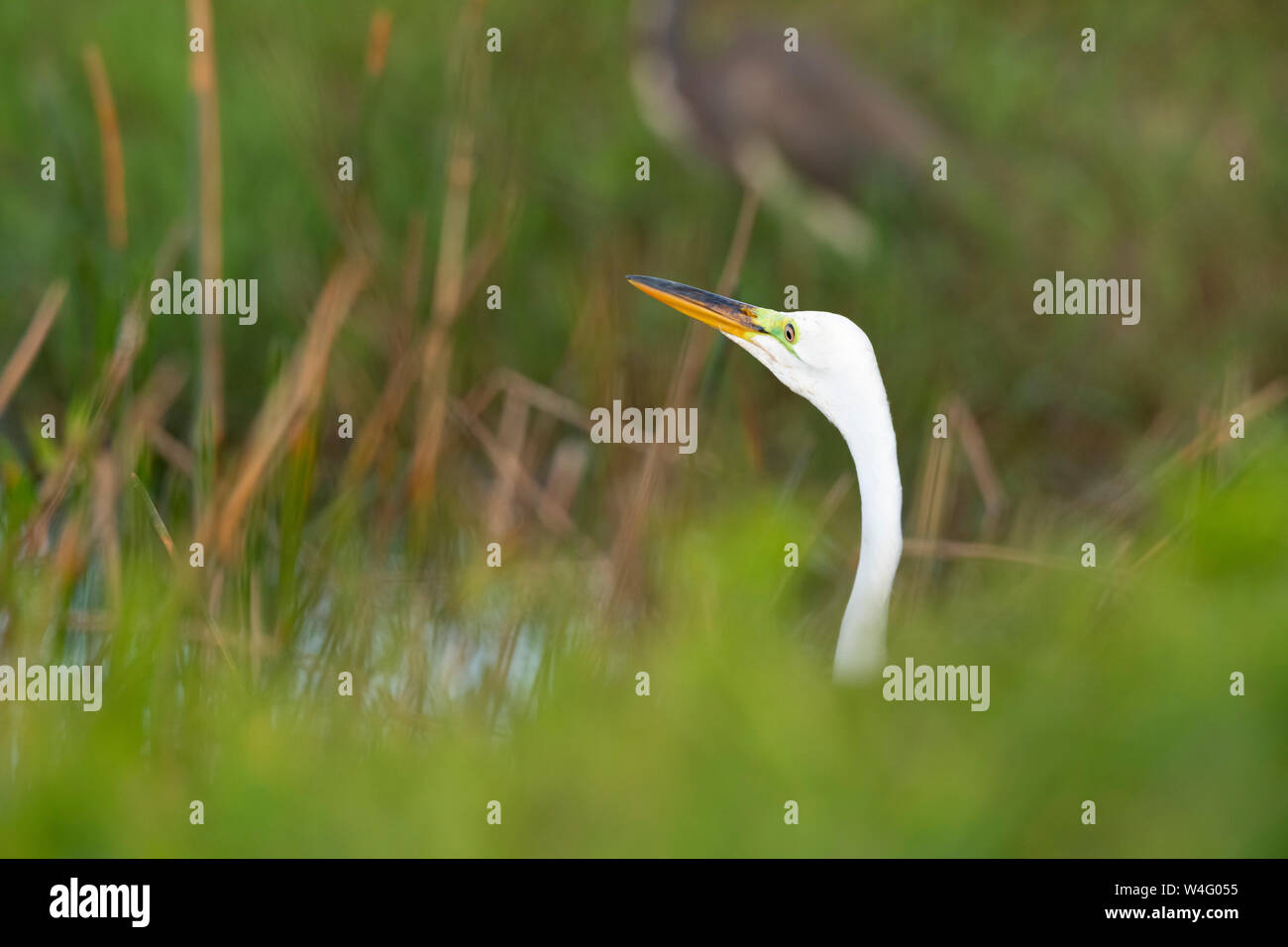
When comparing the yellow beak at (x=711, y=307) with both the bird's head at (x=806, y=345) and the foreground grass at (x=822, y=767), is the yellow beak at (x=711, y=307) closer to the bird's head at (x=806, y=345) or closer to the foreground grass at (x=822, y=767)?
the bird's head at (x=806, y=345)

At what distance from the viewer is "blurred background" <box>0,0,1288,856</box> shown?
2.01ft

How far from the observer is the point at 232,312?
11.4 feet

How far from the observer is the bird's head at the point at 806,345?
4.29ft

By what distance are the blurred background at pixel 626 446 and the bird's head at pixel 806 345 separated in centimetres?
14

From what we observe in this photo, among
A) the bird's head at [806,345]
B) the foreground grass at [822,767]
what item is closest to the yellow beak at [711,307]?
the bird's head at [806,345]

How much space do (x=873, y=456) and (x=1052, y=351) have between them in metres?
2.98

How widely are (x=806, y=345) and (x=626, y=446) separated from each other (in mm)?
1348

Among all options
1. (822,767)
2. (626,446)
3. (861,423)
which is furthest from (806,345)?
(626,446)

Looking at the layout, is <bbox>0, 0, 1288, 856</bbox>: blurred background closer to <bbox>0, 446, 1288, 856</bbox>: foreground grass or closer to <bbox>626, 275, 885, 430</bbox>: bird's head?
<bbox>0, 446, 1288, 856</bbox>: foreground grass

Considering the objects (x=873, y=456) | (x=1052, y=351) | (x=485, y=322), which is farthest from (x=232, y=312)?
(x=873, y=456)

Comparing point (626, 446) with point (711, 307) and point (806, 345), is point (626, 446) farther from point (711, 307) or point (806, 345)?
point (806, 345)
